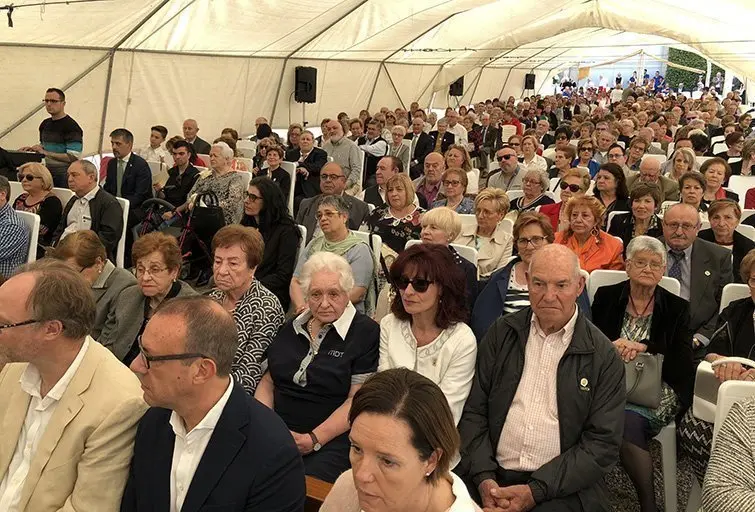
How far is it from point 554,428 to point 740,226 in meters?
2.92

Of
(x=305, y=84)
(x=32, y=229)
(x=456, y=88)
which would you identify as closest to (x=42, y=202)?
(x=32, y=229)

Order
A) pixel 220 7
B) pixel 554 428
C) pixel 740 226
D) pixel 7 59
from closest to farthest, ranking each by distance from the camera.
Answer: pixel 554 428 < pixel 740 226 < pixel 7 59 < pixel 220 7

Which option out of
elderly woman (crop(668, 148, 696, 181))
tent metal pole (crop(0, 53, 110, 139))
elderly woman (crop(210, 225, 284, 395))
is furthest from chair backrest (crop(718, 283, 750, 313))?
tent metal pole (crop(0, 53, 110, 139))

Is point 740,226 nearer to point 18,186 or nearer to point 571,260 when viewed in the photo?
point 571,260

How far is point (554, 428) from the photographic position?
2.64m

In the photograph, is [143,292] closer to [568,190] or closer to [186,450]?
[186,450]

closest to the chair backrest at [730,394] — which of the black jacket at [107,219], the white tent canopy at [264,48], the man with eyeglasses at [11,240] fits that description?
the man with eyeglasses at [11,240]

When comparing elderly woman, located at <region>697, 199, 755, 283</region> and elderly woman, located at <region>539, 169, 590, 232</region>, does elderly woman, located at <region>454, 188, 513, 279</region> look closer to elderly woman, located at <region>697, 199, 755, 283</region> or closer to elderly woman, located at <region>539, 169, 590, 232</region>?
elderly woman, located at <region>539, 169, 590, 232</region>

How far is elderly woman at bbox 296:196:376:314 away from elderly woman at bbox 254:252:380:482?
41.8 inches

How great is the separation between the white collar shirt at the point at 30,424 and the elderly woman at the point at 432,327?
1.23 metres

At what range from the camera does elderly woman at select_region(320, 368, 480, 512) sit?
1.67 m

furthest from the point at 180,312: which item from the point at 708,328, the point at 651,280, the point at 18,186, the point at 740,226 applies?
the point at 18,186

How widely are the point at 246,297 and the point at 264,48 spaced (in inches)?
337

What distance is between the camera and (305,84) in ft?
41.1
